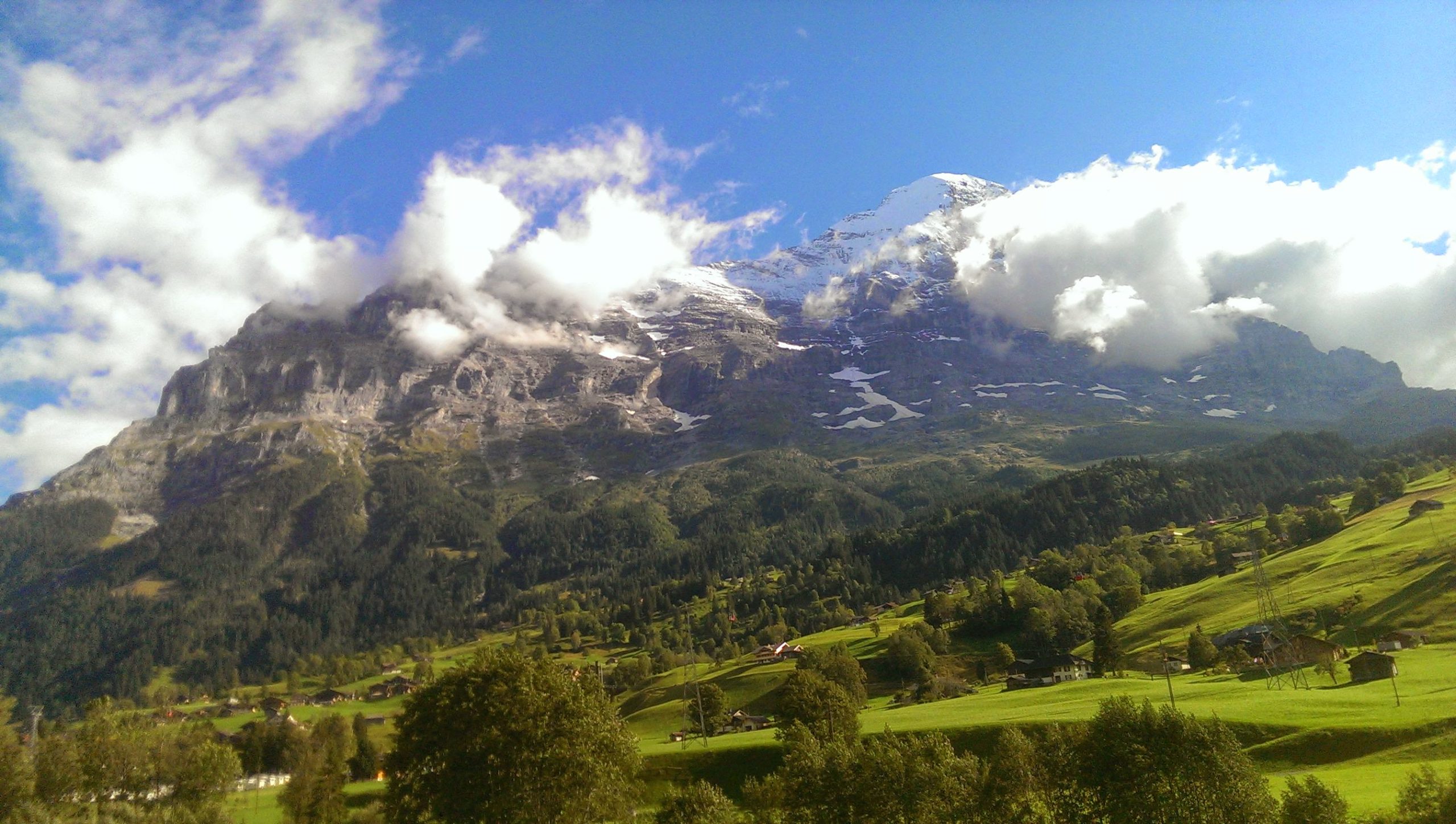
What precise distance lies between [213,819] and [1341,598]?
116491 mm

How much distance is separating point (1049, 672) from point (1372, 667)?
4267 centimetres

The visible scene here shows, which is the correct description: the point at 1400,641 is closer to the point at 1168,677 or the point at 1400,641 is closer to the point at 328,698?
the point at 1168,677

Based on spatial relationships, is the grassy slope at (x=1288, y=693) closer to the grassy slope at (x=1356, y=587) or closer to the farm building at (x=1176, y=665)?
the grassy slope at (x=1356, y=587)

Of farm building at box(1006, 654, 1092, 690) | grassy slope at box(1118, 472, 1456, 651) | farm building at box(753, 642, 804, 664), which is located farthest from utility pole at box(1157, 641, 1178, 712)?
farm building at box(753, 642, 804, 664)

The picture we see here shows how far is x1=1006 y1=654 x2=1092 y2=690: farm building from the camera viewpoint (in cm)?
10088

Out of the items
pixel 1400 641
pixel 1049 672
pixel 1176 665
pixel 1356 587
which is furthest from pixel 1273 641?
pixel 1049 672

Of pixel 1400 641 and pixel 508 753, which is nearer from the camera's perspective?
pixel 508 753

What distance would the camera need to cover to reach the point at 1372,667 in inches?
2499

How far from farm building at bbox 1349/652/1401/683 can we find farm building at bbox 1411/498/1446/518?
78991 mm

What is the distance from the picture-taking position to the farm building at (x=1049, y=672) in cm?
10088

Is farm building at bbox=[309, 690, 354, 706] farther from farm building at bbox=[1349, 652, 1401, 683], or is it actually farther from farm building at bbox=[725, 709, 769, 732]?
farm building at bbox=[1349, 652, 1401, 683]

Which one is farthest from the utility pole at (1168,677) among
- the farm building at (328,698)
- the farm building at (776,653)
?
the farm building at (328,698)

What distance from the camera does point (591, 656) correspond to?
194 m

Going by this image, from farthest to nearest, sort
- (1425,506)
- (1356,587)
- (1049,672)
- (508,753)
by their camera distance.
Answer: (1425,506)
(1049,672)
(1356,587)
(508,753)
